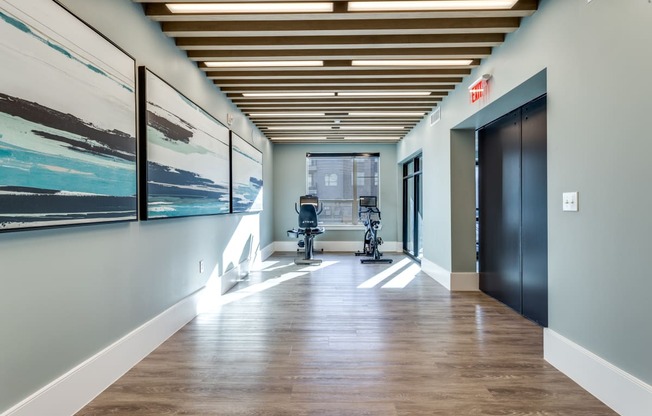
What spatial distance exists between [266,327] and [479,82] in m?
3.24

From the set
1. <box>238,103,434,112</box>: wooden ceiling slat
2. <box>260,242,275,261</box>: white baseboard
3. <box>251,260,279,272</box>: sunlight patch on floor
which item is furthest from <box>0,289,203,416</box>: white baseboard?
<box>260,242,275,261</box>: white baseboard

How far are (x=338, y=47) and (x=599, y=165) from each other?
2293 mm

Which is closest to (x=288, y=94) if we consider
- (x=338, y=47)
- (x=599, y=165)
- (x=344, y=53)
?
(x=344, y=53)

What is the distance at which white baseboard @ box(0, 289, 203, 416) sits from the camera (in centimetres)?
177

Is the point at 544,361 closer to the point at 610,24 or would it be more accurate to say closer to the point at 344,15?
the point at 610,24

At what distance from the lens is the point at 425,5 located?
2787mm

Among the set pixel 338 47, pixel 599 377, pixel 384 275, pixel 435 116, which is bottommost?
pixel 384 275

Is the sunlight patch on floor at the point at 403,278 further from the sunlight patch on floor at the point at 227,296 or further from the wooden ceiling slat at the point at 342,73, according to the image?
the wooden ceiling slat at the point at 342,73

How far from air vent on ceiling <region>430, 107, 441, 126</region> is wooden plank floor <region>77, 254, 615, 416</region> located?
2.66 metres

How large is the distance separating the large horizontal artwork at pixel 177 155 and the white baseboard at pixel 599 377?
311 centimetres

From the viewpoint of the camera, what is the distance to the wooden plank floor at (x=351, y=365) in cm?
206

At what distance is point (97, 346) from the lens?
7.21ft

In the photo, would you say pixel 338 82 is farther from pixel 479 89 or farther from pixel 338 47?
pixel 479 89

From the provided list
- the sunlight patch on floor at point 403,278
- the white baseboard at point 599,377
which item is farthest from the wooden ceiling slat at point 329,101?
the white baseboard at point 599,377
